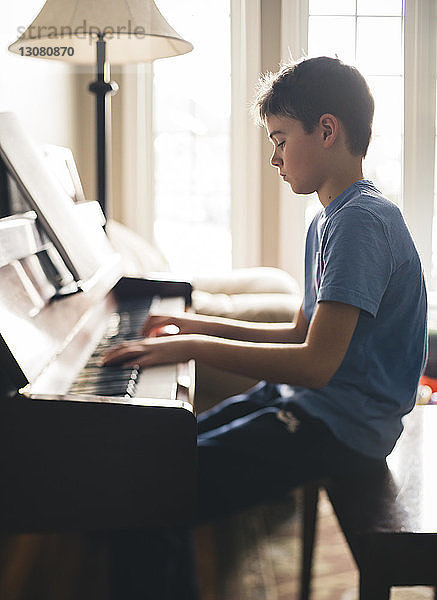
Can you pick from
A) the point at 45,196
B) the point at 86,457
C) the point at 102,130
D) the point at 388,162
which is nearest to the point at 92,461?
the point at 86,457

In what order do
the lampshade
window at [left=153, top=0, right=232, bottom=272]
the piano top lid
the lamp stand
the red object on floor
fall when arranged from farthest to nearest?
window at [left=153, top=0, right=232, bottom=272] < the red object on floor < the lamp stand < the lampshade < the piano top lid

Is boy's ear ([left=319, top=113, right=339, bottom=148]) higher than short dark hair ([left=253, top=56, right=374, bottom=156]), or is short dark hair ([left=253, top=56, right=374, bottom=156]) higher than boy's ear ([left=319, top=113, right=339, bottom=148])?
short dark hair ([left=253, top=56, right=374, bottom=156])

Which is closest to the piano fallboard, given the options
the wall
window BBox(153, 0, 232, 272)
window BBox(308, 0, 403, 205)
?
the wall

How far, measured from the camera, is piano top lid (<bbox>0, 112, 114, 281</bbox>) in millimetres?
1325

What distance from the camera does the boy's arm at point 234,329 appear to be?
1550 millimetres

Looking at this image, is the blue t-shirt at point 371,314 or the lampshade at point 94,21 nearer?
the blue t-shirt at point 371,314

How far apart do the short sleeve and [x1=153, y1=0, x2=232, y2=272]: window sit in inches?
117

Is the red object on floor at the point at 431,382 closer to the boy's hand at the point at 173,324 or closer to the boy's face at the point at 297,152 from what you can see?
the boy's hand at the point at 173,324

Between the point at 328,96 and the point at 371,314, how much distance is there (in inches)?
15.9

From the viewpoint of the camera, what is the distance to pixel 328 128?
4.01 feet

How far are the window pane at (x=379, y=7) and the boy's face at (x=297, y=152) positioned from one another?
9.28 feet

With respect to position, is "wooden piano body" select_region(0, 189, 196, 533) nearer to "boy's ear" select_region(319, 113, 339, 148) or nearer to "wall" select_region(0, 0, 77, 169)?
"boy's ear" select_region(319, 113, 339, 148)

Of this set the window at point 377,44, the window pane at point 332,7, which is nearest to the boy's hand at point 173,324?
the window at point 377,44

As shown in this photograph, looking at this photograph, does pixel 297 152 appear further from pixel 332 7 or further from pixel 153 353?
pixel 332 7
